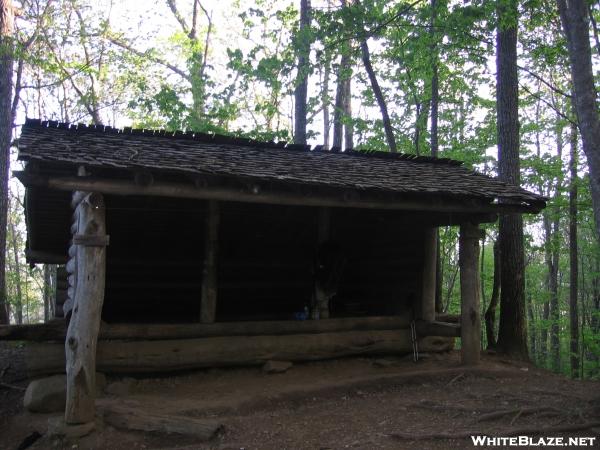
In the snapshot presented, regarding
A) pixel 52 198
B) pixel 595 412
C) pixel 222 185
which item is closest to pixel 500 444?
pixel 595 412

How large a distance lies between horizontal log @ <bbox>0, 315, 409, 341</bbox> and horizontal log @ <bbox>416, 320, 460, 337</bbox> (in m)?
0.26

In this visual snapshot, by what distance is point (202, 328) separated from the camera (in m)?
7.29

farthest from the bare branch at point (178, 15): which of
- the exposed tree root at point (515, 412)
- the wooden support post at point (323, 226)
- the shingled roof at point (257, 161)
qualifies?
the exposed tree root at point (515, 412)

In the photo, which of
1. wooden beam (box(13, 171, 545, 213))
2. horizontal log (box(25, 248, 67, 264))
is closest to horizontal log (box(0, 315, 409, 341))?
wooden beam (box(13, 171, 545, 213))

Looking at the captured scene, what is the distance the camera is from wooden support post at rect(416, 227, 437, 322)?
8.64 meters

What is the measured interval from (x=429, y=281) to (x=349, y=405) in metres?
3.12

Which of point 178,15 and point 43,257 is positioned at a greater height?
point 178,15

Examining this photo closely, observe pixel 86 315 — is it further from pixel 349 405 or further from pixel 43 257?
pixel 43 257

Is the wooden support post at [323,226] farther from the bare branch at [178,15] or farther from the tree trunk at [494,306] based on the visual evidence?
the bare branch at [178,15]

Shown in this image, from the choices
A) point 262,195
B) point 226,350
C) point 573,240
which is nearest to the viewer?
point 262,195

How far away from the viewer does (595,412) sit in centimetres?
519

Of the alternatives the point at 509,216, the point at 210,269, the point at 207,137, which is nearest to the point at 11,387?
the point at 210,269

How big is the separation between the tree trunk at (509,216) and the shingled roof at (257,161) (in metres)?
1.16

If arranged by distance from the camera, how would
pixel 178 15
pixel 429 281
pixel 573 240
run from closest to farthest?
pixel 429 281, pixel 573 240, pixel 178 15
